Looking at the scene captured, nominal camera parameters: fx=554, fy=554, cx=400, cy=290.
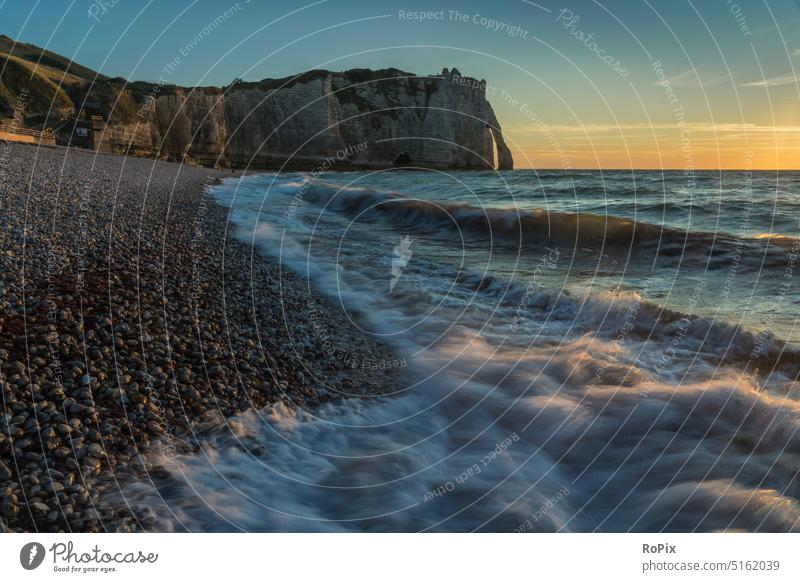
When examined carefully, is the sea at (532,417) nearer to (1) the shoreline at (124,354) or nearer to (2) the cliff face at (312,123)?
(1) the shoreline at (124,354)

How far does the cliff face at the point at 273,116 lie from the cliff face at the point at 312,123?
0.57ft

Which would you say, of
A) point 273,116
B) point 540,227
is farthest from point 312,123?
point 540,227

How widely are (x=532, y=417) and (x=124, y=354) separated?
14.6 ft

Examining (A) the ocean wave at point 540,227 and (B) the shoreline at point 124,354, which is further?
(A) the ocean wave at point 540,227

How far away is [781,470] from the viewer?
5.22 metres

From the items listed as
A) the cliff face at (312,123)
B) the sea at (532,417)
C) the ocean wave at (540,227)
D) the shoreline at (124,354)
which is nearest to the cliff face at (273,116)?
the cliff face at (312,123)

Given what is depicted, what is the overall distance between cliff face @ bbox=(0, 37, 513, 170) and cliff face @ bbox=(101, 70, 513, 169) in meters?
0.17

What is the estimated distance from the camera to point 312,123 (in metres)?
89.9

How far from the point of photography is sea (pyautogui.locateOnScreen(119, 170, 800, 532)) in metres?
4.54

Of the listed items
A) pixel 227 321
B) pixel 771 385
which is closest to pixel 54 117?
pixel 227 321

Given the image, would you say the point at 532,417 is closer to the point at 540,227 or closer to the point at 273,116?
the point at 540,227

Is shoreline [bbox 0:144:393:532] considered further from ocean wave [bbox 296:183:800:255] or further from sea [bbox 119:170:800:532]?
ocean wave [bbox 296:183:800:255]

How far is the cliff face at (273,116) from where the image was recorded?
2822 inches
